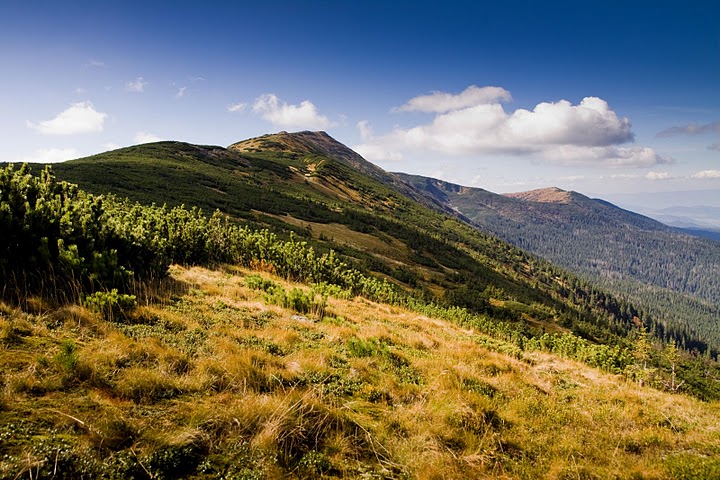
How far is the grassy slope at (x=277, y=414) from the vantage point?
4375mm

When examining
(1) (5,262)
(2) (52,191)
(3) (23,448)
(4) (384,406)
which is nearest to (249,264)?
(2) (52,191)

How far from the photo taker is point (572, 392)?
36.1 feet

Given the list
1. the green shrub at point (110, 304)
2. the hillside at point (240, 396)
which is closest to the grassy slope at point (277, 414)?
the hillside at point (240, 396)

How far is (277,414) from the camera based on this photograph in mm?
5480

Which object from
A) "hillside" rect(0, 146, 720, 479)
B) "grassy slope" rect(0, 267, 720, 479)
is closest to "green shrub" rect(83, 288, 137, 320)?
"hillside" rect(0, 146, 720, 479)

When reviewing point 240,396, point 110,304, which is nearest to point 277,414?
point 240,396

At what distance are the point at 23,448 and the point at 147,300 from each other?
7.37 meters

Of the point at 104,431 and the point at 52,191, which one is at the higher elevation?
the point at 52,191

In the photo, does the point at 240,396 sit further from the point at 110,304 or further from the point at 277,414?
the point at 110,304

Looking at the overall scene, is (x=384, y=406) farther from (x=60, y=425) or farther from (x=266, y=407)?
(x=60, y=425)

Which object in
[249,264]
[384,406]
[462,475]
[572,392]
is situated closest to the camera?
[462,475]

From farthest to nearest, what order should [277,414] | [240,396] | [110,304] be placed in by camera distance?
1. [110,304]
2. [240,396]
3. [277,414]

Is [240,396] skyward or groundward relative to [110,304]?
groundward

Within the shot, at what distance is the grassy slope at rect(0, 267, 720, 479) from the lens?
172 inches
